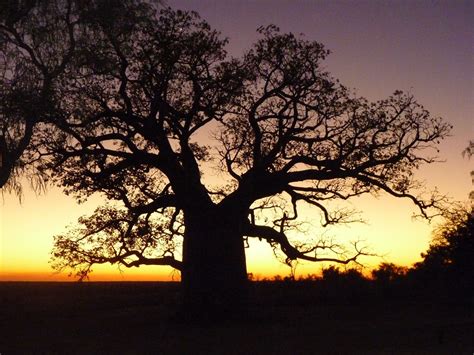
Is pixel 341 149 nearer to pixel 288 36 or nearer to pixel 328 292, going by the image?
pixel 288 36

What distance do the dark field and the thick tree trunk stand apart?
0.58 m

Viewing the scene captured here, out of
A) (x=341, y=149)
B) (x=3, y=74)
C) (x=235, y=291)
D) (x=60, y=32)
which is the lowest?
(x=235, y=291)

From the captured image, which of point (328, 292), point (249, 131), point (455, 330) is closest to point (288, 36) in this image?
point (249, 131)

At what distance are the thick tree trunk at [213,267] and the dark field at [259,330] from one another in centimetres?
58

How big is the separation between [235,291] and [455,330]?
6.41 metres

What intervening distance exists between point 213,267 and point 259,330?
2410mm

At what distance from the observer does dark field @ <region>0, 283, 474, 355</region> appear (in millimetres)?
17125

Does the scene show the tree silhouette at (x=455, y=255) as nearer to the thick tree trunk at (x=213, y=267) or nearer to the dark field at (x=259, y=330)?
the dark field at (x=259, y=330)

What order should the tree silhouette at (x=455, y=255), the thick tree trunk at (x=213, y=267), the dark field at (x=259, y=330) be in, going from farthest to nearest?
the tree silhouette at (x=455, y=255) → the thick tree trunk at (x=213, y=267) → the dark field at (x=259, y=330)

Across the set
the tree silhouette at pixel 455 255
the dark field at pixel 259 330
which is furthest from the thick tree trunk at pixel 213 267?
the tree silhouette at pixel 455 255

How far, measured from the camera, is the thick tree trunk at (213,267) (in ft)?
69.8

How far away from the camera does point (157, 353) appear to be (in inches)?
646


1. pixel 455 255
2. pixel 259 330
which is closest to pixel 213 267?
pixel 259 330

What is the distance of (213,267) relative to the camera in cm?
2136
